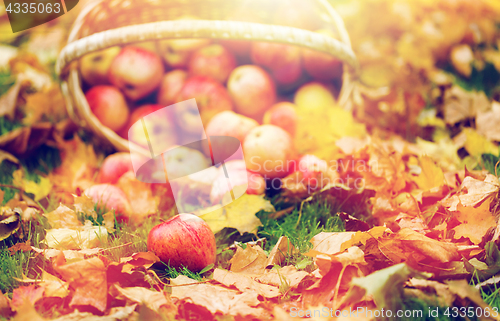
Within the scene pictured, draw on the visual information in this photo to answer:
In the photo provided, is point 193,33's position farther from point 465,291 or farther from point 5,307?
point 465,291

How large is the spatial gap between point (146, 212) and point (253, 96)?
0.80 meters

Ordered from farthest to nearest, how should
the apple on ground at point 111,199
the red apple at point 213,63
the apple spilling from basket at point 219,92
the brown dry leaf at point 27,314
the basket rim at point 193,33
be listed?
the red apple at point 213,63
the apple spilling from basket at point 219,92
the basket rim at point 193,33
the apple on ground at point 111,199
the brown dry leaf at point 27,314

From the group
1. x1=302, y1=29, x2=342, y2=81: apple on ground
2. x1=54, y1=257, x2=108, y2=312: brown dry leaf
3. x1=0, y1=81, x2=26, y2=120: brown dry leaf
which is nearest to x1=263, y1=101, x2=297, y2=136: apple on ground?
x1=302, y1=29, x2=342, y2=81: apple on ground

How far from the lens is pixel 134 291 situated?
0.84 metres

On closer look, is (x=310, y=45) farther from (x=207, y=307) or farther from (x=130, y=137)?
(x=207, y=307)

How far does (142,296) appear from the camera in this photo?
2.70 feet

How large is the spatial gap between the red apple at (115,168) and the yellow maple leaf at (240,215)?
484mm

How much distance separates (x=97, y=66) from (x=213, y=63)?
61cm

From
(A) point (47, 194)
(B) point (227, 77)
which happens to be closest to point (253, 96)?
(B) point (227, 77)

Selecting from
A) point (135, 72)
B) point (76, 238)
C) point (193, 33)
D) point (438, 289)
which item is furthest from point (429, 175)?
point (135, 72)

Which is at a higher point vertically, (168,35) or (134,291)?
(168,35)

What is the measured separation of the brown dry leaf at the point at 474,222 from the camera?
96cm

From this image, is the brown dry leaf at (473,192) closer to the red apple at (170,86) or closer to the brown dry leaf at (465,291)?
the brown dry leaf at (465,291)

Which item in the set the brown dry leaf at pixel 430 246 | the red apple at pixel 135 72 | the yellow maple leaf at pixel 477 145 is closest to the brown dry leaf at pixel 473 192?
the brown dry leaf at pixel 430 246
